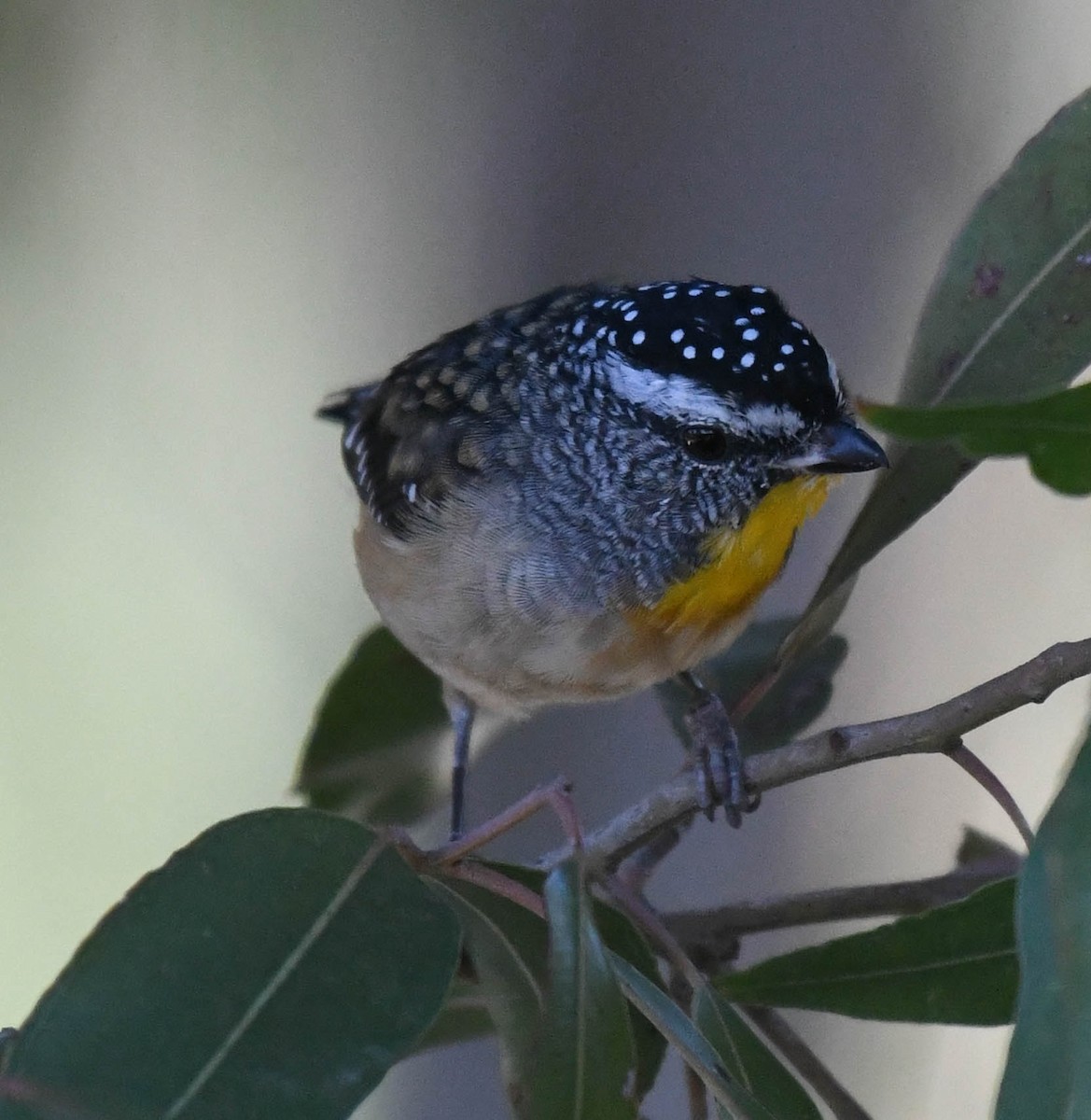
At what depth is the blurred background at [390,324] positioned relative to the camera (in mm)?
1950

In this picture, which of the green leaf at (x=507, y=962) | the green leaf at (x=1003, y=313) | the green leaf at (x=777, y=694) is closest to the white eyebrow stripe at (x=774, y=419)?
the green leaf at (x=1003, y=313)

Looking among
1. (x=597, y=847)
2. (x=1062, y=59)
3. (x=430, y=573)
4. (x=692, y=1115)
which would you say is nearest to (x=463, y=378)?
(x=430, y=573)

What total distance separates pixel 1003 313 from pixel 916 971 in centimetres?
49

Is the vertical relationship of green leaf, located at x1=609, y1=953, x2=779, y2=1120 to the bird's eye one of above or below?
below

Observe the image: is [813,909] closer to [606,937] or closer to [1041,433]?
[606,937]

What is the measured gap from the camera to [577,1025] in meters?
0.73

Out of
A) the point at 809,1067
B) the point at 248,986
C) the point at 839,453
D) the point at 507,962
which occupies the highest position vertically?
the point at 839,453

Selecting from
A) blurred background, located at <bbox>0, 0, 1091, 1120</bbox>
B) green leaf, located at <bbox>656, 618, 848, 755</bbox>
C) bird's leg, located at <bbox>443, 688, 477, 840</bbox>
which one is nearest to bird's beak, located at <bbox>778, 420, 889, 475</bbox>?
green leaf, located at <bbox>656, 618, 848, 755</bbox>

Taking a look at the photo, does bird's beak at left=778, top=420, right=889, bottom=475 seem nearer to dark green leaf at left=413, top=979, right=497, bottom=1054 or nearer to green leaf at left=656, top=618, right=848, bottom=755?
green leaf at left=656, top=618, right=848, bottom=755

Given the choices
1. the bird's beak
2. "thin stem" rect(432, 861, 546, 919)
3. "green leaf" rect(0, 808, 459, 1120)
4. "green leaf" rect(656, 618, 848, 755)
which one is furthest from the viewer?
"green leaf" rect(656, 618, 848, 755)

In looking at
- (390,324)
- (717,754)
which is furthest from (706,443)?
(390,324)

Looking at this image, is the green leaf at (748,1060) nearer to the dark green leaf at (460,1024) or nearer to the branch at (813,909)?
the branch at (813,909)

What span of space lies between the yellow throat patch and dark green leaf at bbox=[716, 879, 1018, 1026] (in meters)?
0.40

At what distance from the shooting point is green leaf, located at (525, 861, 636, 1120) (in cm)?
72
